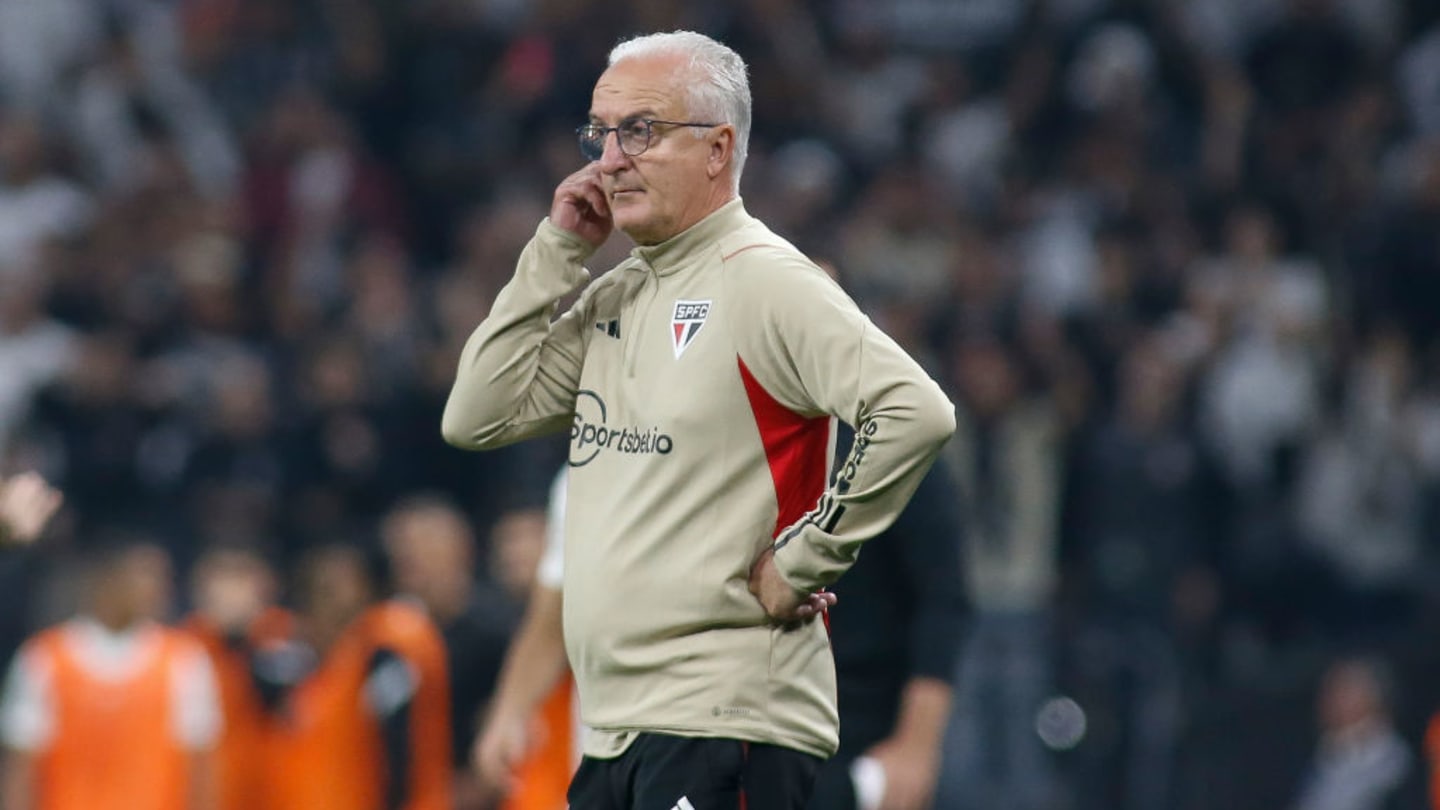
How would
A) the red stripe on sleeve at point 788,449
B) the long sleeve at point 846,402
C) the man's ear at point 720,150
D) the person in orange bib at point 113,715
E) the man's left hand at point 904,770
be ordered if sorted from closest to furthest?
1. the long sleeve at point 846,402
2. the red stripe on sleeve at point 788,449
3. the man's ear at point 720,150
4. the man's left hand at point 904,770
5. the person in orange bib at point 113,715

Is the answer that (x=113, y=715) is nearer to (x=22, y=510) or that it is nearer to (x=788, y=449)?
(x=22, y=510)

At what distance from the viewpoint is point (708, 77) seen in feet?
13.9

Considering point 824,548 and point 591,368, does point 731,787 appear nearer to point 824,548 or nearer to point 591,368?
point 824,548

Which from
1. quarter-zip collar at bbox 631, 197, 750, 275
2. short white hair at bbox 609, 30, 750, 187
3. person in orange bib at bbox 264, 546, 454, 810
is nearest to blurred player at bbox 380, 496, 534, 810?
person in orange bib at bbox 264, 546, 454, 810

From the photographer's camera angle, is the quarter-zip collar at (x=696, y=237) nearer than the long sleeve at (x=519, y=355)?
Yes

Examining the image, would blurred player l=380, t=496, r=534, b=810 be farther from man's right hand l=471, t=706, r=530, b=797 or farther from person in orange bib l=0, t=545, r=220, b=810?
man's right hand l=471, t=706, r=530, b=797

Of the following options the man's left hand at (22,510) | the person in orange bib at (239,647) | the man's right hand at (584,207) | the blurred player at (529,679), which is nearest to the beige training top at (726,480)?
the man's right hand at (584,207)

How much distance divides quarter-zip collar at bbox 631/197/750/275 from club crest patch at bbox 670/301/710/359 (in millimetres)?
Result: 114

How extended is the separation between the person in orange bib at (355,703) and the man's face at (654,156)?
14.2 ft

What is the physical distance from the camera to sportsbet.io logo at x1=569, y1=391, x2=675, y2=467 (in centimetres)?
416

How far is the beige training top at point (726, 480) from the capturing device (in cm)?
398

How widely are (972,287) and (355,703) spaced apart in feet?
15.5

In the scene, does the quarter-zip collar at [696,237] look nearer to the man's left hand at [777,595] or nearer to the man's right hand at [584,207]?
the man's right hand at [584,207]

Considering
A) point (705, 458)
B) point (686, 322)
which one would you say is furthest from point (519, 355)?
point (705, 458)
